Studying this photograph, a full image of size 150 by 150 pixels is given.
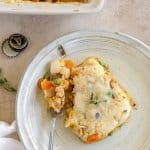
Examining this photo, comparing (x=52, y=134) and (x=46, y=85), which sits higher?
(x=46, y=85)

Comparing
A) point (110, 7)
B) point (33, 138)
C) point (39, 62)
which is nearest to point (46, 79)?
point (39, 62)

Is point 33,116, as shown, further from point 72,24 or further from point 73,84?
point 72,24

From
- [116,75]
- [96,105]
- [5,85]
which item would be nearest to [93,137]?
[96,105]

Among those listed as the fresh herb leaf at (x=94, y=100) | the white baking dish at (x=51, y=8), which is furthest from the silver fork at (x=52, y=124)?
the white baking dish at (x=51, y=8)

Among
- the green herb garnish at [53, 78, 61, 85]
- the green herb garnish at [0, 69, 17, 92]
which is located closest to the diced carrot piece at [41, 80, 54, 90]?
the green herb garnish at [53, 78, 61, 85]

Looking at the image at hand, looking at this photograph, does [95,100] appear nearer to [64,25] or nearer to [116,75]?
[116,75]

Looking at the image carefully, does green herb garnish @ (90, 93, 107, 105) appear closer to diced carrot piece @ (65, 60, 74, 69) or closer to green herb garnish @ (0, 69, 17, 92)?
diced carrot piece @ (65, 60, 74, 69)

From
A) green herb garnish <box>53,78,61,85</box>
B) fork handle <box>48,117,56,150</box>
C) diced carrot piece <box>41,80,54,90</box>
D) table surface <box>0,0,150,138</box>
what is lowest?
fork handle <box>48,117,56,150</box>
